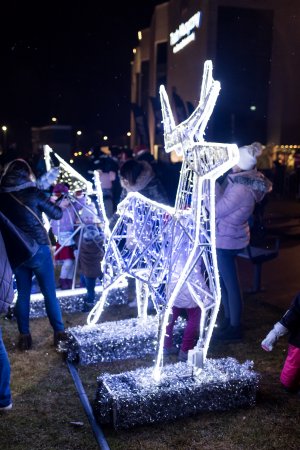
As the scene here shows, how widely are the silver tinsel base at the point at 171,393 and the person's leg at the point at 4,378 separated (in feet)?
2.20

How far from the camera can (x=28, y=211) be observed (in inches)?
187

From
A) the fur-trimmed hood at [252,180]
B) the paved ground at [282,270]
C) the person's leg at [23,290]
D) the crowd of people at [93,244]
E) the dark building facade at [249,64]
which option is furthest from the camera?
the dark building facade at [249,64]

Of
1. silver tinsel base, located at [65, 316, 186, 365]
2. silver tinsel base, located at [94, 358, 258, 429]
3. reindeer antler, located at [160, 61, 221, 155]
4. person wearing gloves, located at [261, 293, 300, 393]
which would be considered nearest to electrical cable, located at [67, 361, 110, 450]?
silver tinsel base, located at [94, 358, 258, 429]

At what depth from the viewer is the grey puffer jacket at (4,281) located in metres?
3.66

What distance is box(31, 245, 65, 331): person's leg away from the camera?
480cm

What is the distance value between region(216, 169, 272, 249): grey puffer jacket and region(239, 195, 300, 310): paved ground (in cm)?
167

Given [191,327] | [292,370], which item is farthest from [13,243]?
[292,370]

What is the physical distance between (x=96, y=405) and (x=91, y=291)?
2.48m

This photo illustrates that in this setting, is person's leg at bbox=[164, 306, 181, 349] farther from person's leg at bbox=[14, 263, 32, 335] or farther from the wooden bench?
the wooden bench

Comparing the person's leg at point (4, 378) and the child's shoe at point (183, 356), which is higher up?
the person's leg at point (4, 378)

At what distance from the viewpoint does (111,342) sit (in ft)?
15.6

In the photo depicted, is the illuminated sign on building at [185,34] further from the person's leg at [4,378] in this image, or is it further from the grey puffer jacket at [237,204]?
the person's leg at [4,378]

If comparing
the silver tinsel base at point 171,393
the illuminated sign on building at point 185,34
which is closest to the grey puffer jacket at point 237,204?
the silver tinsel base at point 171,393

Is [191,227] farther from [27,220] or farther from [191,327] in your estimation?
[27,220]
